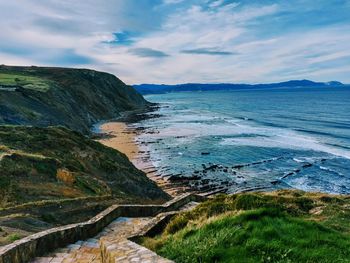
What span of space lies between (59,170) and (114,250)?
45.0ft

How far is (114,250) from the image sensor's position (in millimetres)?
A: 7168

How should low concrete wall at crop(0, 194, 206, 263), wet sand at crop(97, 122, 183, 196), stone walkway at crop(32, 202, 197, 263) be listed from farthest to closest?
wet sand at crop(97, 122, 183, 196) → low concrete wall at crop(0, 194, 206, 263) → stone walkway at crop(32, 202, 197, 263)

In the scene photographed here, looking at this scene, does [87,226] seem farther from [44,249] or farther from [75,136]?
[75,136]

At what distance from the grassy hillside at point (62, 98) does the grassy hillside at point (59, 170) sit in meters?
18.5

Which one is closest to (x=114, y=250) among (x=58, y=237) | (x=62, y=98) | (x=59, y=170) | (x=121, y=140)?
(x=58, y=237)

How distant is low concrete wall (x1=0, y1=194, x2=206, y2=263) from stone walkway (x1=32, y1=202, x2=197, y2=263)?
7.2 inches

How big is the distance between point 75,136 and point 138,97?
5044 inches

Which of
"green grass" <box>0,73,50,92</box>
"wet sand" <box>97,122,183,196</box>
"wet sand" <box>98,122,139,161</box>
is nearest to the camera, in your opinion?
"wet sand" <box>97,122,183,196</box>

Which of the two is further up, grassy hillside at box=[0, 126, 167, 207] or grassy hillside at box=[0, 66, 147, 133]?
grassy hillside at box=[0, 66, 147, 133]

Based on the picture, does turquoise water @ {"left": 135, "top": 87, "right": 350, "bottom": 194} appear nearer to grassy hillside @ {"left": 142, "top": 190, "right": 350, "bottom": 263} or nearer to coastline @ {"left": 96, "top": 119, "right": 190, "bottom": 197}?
coastline @ {"left": 96, "top": 119, "right": 190, "bottom": 197}

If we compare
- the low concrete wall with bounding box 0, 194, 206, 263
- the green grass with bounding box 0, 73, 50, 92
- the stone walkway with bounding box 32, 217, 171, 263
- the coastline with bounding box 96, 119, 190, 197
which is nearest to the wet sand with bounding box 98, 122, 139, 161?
the coastline with bounding box 96, 119, 190, 197

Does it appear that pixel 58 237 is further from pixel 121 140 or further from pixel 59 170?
pixel 121 140

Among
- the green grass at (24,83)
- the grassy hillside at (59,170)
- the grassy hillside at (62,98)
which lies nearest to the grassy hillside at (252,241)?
the grassy hillside at (59,170)

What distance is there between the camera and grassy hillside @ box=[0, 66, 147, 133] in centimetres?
5066
